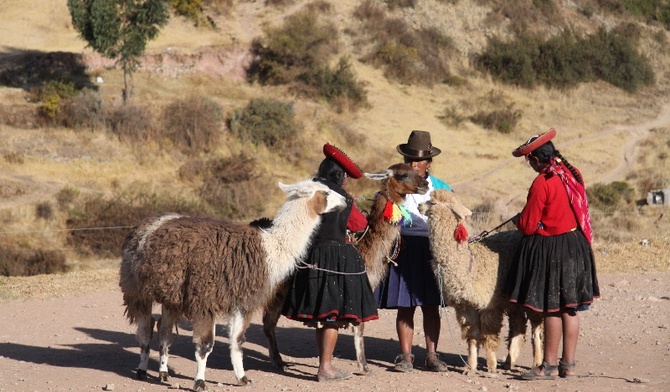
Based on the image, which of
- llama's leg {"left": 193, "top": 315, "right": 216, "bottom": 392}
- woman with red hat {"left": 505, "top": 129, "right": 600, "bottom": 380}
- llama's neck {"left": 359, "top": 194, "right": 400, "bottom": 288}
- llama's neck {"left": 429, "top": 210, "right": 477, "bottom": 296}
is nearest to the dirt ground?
llama's leg {"left": 193, "top": 315, "right": 216, "bottom": 392}

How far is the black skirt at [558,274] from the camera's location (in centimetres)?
755

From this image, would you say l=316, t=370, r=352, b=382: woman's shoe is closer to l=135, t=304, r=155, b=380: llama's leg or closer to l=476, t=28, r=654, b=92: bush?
l=135, t=304, r=155, b=380: llama's leg

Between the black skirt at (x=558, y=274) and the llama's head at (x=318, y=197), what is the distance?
66.1 inches

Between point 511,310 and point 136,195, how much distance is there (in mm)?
17586

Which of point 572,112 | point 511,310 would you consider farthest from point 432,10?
point 511,310

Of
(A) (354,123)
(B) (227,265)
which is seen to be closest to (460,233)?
(B) (227,265)

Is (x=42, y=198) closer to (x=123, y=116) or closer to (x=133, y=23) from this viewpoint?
(x=123, y=116)

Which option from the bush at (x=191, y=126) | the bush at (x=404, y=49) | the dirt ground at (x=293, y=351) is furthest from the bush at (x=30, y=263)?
the bush at (x=404, y=49)

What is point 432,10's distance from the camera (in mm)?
47375

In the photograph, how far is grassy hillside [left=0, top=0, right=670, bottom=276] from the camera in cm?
2417

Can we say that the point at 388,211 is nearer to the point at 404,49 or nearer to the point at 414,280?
the point at 414,280

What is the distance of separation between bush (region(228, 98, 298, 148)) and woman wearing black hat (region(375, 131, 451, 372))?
22.2 meters

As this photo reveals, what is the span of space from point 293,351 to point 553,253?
10.7 ft

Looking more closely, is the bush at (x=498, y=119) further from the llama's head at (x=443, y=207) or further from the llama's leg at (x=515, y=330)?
the llama's head at (x=443, y=207)
